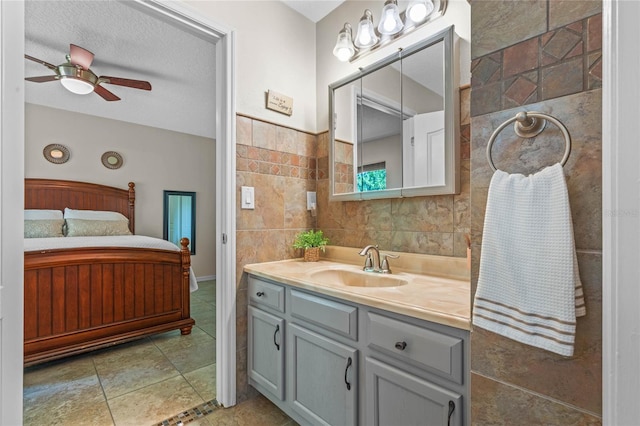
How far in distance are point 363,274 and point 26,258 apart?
2397 millimetres

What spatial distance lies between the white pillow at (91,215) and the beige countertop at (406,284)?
3.49 m

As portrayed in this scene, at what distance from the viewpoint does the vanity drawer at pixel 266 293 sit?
1.54m

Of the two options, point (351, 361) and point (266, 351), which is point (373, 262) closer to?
point (351, 361)

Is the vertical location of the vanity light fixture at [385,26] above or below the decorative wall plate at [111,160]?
above

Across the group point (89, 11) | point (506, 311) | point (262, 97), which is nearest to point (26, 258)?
point (89, 11)

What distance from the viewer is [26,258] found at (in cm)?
209

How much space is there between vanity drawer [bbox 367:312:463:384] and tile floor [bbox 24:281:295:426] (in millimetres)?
954

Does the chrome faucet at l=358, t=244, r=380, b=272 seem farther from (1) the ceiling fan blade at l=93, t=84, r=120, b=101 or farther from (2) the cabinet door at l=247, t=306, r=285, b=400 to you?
(1) the ceiling fan blade at l=93, t=84, r=120, b=101

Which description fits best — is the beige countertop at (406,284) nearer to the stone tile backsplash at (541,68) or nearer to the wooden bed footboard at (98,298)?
the stone tile backsplash at (541,68)

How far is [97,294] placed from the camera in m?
2.39

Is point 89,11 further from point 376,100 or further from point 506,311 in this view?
point 506,311

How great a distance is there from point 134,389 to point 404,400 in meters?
1.84

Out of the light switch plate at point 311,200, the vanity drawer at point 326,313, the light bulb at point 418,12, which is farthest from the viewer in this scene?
the light switch plate at point 311,200

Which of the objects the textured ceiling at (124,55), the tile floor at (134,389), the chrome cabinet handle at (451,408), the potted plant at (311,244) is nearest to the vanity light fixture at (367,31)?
the textured ceiling at (124,55)
